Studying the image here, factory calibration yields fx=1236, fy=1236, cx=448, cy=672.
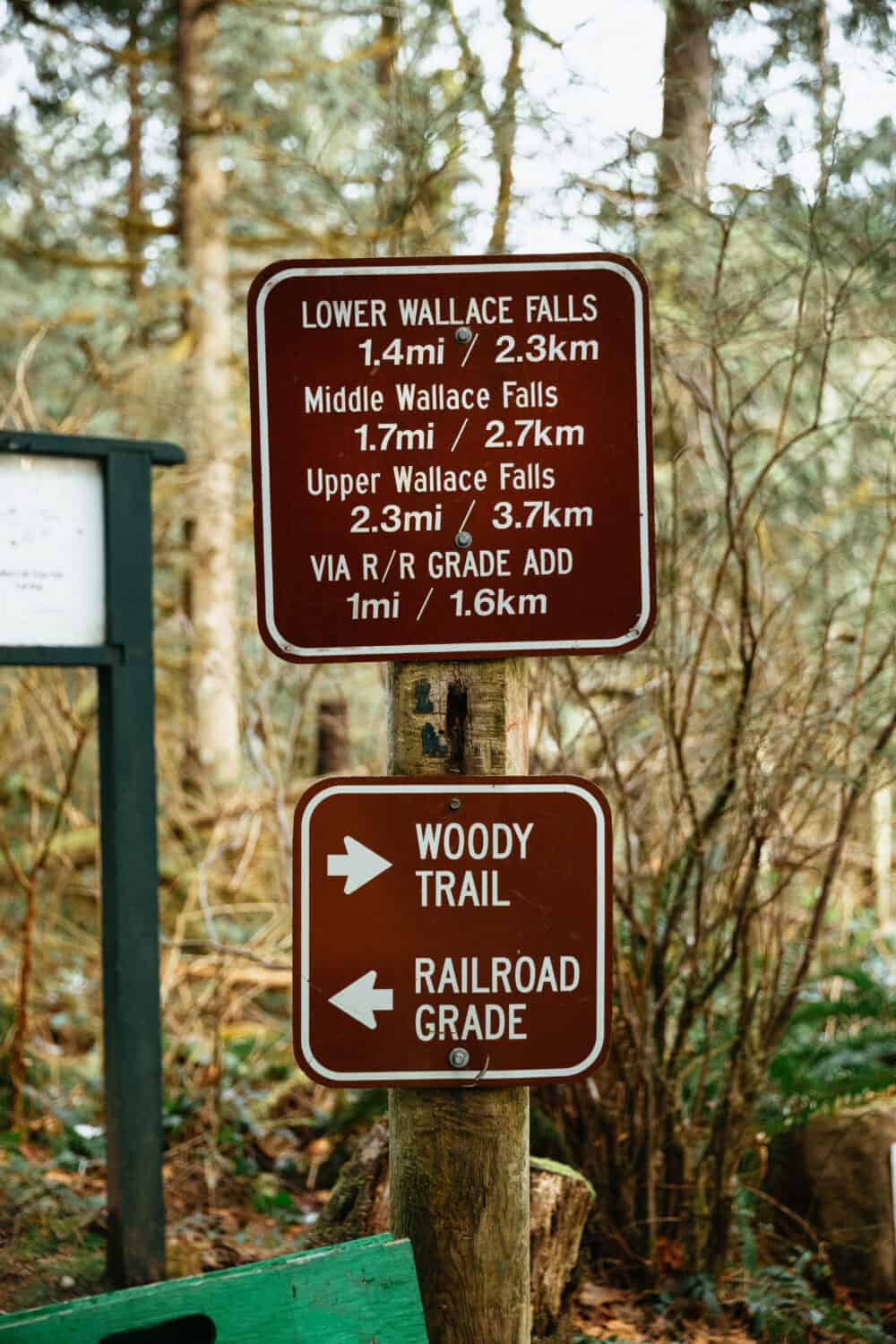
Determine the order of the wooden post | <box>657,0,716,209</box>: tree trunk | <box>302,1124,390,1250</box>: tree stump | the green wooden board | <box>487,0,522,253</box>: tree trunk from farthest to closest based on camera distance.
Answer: <box>487,0,522,253</box>: tree trunk, <box>657,0,716,209</box>: tree trunk, <box>302,1124,390,1250</box>: tree stump, the wooden post, the green wooden board

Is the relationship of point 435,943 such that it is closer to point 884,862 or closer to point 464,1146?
point 464,1146

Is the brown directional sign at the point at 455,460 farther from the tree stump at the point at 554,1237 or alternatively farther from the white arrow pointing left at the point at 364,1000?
the tree stump at the point at 554,1237

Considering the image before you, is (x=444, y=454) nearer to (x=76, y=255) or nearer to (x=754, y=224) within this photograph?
(x=754, y=224)

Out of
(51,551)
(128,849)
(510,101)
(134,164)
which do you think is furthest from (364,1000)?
(134,164)

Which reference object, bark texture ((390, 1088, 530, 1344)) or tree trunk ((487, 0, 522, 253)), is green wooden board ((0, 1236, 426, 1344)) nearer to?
bark texture ((390, 1088, 530, 1344))

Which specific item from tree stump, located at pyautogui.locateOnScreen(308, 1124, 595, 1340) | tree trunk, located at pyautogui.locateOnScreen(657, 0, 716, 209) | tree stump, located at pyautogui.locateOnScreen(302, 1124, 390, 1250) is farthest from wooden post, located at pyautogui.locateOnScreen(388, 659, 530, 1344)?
tree trunk, located at pyautogui.locateOnScreen(657, 0, 716, 209)

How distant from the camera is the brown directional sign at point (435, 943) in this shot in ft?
6.61

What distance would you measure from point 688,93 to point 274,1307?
3435mm

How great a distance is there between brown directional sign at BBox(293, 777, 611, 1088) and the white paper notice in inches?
82.5

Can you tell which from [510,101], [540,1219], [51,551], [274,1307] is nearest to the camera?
[274,1307]

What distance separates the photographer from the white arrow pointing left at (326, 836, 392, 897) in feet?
6.62

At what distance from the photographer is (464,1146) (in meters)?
2.07

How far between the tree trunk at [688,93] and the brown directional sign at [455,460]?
77.7 inches

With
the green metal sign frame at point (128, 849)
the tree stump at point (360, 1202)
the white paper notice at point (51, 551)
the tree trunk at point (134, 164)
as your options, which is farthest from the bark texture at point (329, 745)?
the tree trunk at point (134, 164)
